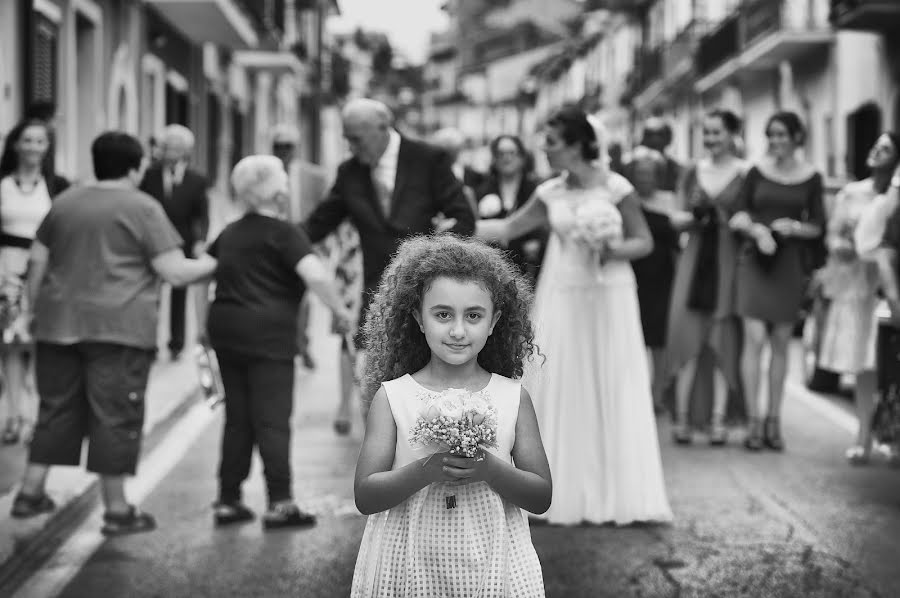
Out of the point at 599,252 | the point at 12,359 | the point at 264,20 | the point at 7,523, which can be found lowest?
the point at 7,523

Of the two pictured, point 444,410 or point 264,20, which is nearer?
point 444,410

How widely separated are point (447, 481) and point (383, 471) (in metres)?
0.18

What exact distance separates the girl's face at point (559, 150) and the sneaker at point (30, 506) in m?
2.77

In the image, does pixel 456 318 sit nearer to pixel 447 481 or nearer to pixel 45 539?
pixel 447 481

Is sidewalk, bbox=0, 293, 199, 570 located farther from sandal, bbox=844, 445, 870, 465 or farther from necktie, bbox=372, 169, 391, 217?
sandal, bbox=844, 445, 870, 465

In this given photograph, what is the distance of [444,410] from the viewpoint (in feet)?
10.9

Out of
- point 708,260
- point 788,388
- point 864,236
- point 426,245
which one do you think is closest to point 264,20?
point 788,388

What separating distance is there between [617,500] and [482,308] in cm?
365

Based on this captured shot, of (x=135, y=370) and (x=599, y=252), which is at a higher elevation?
(x=599, y=252)

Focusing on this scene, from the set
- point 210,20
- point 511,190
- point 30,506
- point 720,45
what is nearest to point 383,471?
point 30,506

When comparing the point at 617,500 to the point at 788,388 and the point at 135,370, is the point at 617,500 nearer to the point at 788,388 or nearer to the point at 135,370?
the point at 135,370

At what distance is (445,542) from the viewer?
3625 millimetres

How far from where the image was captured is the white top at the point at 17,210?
29.8 ft

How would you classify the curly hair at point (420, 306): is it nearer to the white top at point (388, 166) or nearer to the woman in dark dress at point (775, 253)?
the white top at point (388, 166)
